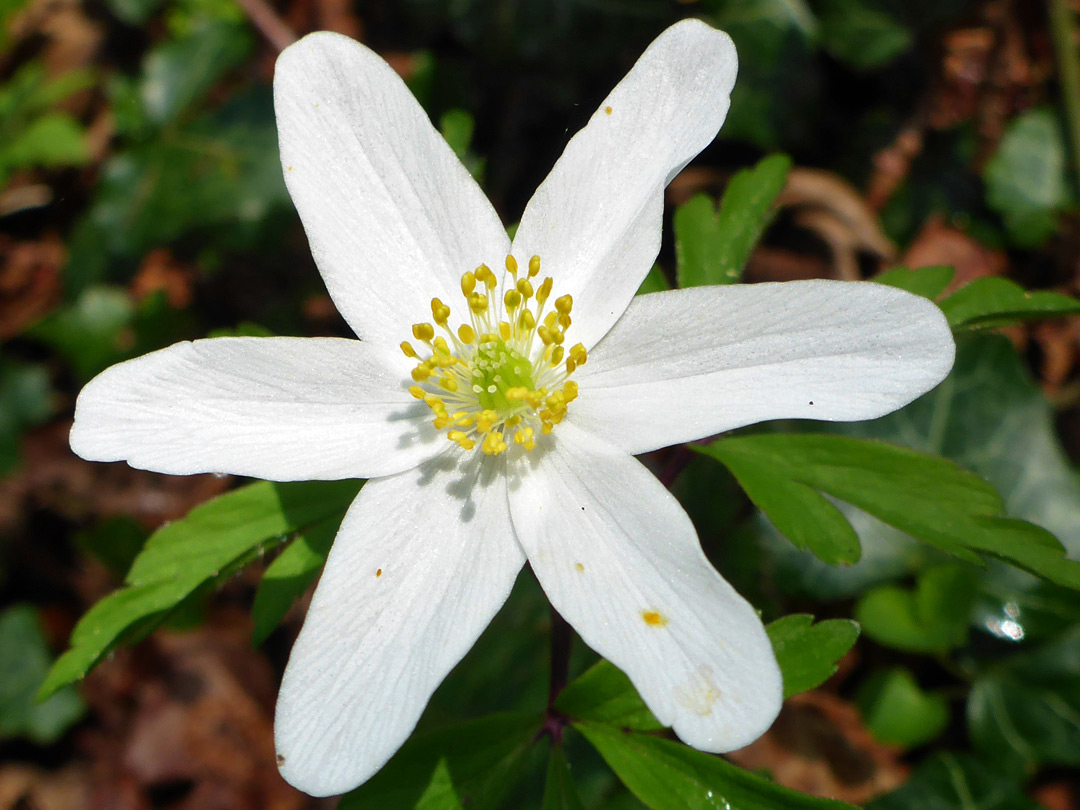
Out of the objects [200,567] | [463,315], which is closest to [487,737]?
[200,567]

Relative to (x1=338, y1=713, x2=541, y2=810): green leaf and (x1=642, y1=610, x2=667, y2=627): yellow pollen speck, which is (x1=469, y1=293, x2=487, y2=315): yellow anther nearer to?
(x1=642, y1=610, x2=667, y2=627): yellow pollen speck

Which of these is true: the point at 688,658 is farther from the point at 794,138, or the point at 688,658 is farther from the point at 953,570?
the point at 794,138

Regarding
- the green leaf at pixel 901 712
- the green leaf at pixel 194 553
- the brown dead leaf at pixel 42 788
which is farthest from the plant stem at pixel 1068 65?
the brown dead leaf at pixel 42 788

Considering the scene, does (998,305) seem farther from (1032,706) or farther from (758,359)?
(1032,706)

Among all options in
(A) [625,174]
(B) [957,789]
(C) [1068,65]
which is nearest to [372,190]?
(A) [625,174]

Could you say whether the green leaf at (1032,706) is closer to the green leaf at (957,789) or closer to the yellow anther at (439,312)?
the green leaf at (957,789)

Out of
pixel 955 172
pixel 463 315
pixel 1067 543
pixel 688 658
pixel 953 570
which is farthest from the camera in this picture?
pixel 955 172

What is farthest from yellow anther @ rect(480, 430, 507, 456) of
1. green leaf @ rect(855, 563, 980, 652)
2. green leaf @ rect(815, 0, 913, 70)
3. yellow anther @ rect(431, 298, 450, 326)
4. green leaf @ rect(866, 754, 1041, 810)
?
green leaf @ rect(815, 0, 913, 70)
